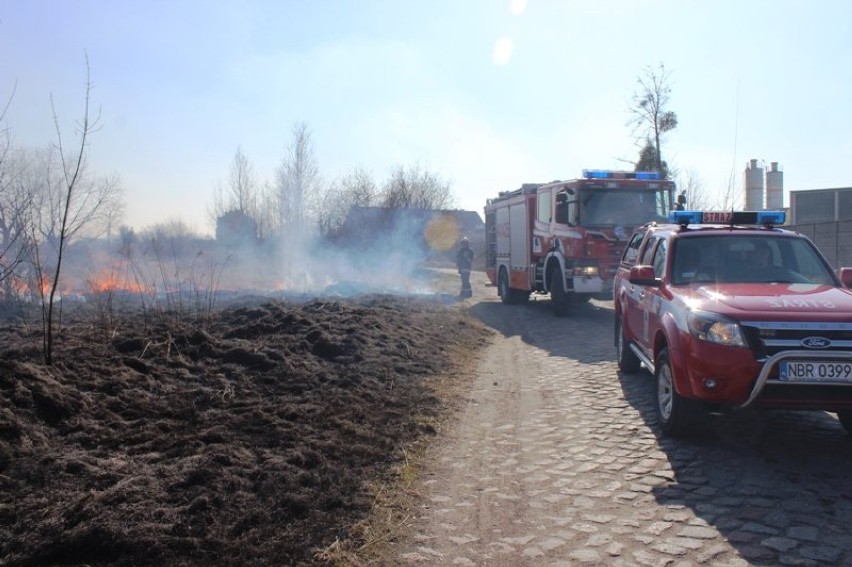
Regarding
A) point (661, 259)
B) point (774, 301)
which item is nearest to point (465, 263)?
point (661, 259)

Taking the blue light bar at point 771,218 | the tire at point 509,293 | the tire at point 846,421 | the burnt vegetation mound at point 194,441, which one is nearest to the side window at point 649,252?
the blue light bar at point 771,218

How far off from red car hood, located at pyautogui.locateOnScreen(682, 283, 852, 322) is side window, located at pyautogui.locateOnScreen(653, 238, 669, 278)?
809 millimetres

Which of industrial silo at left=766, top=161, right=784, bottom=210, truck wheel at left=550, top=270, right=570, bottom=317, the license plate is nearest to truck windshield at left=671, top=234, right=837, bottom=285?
the license plate

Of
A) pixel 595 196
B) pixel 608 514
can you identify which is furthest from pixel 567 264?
pixel 608 514

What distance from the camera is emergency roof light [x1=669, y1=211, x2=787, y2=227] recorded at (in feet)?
23.1

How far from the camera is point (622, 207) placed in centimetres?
1396

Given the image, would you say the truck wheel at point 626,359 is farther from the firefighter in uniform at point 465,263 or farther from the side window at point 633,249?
the firefighter in uniform at point 465,263

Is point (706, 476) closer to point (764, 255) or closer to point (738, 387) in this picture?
point (738, 387)

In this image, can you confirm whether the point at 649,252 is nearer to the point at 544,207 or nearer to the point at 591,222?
the point at 591,222

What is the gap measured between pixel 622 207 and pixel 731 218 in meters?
7.02

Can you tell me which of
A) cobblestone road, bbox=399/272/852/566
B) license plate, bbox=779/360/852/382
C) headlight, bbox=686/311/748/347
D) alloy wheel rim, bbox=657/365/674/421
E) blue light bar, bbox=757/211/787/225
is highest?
blue light bar, bbox=757/211/787/225

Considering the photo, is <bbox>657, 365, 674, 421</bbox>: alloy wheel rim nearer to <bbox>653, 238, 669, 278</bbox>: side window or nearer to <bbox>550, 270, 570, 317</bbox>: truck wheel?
<bbox>653, 238, 669, 278</bbox>: side window

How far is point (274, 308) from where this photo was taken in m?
11.3

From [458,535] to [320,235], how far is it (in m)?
32.3
